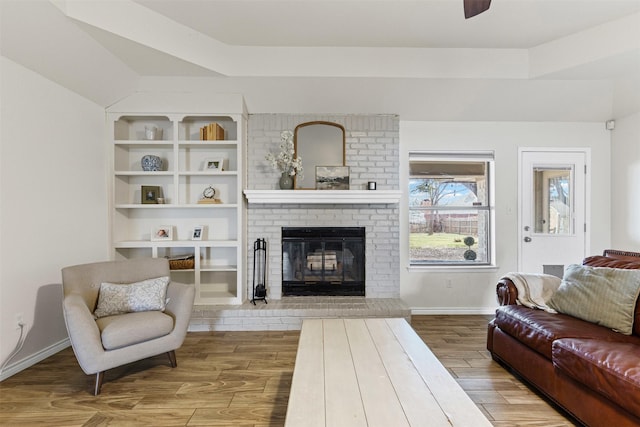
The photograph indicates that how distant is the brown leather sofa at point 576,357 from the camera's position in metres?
1.50

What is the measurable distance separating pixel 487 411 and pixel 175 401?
1962 mm

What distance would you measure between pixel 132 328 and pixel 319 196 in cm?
217

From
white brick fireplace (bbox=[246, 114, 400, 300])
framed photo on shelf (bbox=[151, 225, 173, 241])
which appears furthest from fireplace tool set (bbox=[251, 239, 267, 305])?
framed photo on shelf (bbox=[151, 225, 173, 241])

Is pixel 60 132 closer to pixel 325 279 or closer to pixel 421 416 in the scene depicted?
pixel 325 279

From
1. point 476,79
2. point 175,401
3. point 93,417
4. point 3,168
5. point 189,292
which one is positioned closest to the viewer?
point 93,417

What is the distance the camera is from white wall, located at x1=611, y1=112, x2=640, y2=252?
142 inches

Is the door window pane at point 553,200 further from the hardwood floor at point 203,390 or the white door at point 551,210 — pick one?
the hardwood floor at point 203,390

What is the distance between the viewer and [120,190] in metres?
3.68

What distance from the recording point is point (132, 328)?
2.19 metres

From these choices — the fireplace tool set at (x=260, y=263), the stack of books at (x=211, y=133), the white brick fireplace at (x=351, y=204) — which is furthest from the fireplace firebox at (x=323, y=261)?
the stack of books at (x=211, y=133)

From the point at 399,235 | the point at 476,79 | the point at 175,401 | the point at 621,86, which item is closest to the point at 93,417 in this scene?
the point at 175,401

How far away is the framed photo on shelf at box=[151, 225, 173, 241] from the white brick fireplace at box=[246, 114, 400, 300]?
2.99ft

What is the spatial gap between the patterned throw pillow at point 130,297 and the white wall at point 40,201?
640 mm

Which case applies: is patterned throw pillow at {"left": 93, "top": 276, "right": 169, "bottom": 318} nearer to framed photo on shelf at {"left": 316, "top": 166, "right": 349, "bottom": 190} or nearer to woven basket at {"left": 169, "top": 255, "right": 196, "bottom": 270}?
woven basket at {"left": 169, "top": 255, "right": 196, "bottom": 270}
